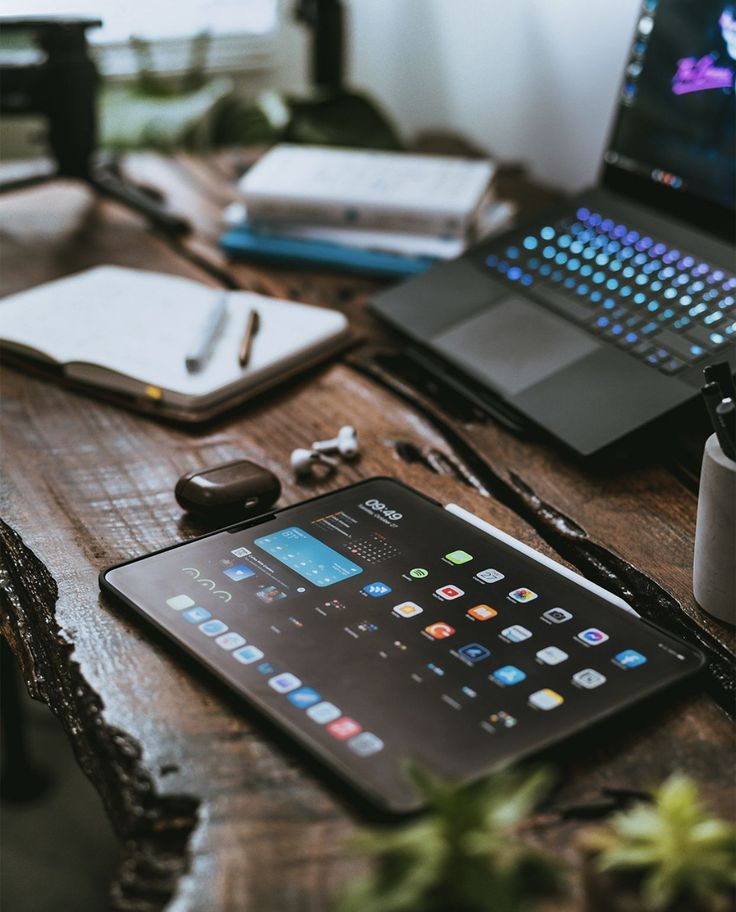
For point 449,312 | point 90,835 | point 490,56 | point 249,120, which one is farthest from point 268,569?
point 249,120

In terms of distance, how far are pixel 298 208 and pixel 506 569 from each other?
0.70 metres

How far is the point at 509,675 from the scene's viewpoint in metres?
0.57

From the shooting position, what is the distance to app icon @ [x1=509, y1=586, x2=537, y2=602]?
2.10 ft

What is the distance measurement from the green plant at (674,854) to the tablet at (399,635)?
0.11 m

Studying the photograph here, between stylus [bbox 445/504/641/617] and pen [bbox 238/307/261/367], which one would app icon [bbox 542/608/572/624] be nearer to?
stylus [bbox 445/504/641/617]

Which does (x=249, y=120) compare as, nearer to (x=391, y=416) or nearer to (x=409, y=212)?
(x=409, y=212)

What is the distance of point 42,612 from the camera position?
0.67 m

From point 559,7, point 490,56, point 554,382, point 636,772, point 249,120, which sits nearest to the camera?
point 636,772

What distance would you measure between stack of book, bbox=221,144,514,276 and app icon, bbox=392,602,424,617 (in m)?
0.62

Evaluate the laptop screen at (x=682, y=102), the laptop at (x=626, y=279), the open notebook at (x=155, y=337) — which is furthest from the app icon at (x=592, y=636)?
the laptop screen at (x=682, y=102)

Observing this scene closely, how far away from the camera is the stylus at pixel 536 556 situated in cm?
65

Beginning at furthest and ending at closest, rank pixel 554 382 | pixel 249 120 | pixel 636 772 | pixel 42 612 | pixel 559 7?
1. pixel 249 120
2. pixel 559 7
3. pixel 554 382
4. pixel 42 612
5. pixel 636 772

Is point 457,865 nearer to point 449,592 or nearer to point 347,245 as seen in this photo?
point 449,592

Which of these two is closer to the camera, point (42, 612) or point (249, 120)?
point (42, 612)
